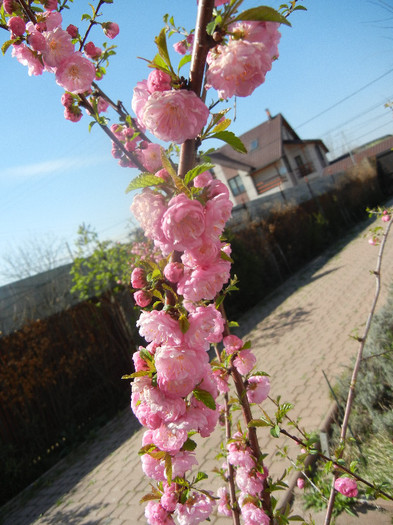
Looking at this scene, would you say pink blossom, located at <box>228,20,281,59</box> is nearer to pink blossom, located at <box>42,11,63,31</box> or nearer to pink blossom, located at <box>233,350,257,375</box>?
pink blossom, located at <box>42,11,63,31</box>

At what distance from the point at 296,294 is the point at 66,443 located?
21.9 ft

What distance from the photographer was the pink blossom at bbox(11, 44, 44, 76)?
141 cm

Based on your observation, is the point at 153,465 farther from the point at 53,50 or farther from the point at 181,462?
the point at 53,50

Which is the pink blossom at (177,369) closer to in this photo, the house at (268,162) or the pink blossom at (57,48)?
the pink blossom at (57,48)

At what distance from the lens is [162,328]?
Result: 0.87 m

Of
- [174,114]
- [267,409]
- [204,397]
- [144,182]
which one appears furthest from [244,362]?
[267,409]

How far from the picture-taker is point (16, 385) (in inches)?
233

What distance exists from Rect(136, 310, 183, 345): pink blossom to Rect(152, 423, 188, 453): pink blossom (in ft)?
0.77

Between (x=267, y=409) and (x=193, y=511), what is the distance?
3.48 metres

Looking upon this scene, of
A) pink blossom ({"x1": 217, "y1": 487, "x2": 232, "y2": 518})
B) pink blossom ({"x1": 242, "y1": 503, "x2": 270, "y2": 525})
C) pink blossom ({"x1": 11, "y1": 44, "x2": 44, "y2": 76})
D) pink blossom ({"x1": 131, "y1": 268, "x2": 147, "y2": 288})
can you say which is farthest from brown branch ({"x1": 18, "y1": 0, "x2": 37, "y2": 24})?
pink blossom ({"x1": 217, "y1": 487, "x2": 232, "y2": 518})

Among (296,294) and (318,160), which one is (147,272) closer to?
(296,294)

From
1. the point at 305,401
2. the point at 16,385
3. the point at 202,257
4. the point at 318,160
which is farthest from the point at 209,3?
the point at 318,160

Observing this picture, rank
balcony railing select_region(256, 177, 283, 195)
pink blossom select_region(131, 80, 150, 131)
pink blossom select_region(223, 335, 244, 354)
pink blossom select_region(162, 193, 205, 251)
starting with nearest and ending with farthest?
pink blossom select_region(162, 193, 205, 251), pink blossom select_region(131, 80, 150, 131), pink blossom select_region(223, 335, 244, 354), balcony railing select_region(256, 177, 283, 195)

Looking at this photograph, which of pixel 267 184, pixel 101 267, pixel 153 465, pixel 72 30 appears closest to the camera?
pixel 153 465
